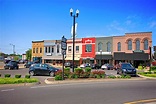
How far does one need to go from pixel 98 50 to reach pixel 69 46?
10920 mm

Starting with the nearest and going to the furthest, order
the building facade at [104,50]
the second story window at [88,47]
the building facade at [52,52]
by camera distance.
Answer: the building facade at [104,50]
the second story window at [88,47]
the building facade at [52,52]

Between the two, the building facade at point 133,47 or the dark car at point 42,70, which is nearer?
the dark car at point 42,70

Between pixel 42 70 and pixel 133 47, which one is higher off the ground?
pixel 133 47

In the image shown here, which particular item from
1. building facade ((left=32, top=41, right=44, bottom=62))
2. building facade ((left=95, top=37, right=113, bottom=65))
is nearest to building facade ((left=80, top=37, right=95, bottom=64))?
building facade ((left=95, top=37, right=113, bottom=65))

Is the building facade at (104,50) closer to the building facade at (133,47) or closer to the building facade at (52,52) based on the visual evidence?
the building facade at (133,47)

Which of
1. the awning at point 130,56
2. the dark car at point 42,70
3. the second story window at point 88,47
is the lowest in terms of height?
the dark car at point 42,70

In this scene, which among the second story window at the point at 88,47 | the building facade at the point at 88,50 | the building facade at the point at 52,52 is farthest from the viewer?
the building facade at the point at 52,52

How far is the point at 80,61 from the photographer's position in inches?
2467

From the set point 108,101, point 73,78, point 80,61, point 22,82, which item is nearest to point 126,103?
point 108,101

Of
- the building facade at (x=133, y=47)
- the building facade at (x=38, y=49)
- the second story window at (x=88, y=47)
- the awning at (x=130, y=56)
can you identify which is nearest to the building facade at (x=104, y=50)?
the building facade at (x=133, y=47)

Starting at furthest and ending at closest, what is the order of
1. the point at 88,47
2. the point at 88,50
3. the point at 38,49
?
the point at 38,49
the point at 88,50
the point at 88,47

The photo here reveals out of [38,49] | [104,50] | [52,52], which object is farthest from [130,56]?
[38,49]

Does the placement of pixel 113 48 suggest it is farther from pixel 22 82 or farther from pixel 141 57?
pixel 22 82

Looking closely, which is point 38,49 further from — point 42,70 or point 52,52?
point 42,70
